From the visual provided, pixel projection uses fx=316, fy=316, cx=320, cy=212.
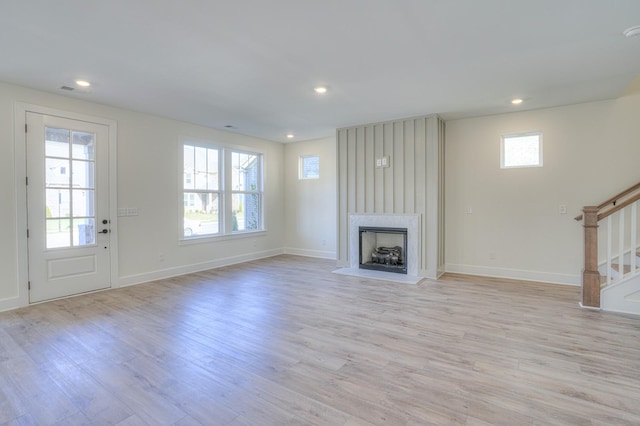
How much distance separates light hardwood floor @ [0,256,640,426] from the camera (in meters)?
1.93

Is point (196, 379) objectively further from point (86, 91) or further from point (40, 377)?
point (86, 91)

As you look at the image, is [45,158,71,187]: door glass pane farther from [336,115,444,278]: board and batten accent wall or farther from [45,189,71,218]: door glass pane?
[336,115,444,278]: board and batten accent wall

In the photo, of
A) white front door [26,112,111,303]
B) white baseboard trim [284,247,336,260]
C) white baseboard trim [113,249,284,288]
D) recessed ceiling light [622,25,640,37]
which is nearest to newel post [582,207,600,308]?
recessed ceiling light [622,25,640,37]

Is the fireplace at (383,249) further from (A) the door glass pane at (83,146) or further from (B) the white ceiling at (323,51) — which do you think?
(A) the door glass pane at (83,146)

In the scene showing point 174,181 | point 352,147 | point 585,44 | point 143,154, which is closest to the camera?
point 585,44

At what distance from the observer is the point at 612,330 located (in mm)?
3086

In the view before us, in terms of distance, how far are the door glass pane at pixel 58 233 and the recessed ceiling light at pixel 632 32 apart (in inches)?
255

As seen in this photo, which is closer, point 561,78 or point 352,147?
point 561,78

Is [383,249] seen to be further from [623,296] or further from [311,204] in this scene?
[623,296]

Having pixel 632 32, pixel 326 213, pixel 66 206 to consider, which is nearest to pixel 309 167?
pixel 326 213

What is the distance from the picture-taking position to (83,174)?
14.6ft

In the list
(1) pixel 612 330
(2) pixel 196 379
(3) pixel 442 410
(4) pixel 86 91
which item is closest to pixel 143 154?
(4) pixel 86 91

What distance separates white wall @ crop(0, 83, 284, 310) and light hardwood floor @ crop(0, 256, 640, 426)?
765mm

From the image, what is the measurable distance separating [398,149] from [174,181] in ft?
13.1
